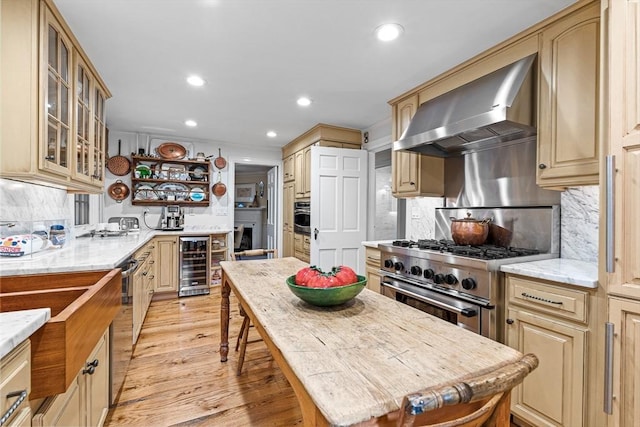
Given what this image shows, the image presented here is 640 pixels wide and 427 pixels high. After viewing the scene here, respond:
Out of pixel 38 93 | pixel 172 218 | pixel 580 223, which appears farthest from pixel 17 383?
pixel 172 218

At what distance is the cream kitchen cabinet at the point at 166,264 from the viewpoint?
3994 millimetres

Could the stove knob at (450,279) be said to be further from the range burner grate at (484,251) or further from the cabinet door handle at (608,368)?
the cabinet door handle at (608,368)

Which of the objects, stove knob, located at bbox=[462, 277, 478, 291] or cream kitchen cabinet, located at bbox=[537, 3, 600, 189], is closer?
cream kitchen cabinet, located at bbox=[537, 3, 600, 189]

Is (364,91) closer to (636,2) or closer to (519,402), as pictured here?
(636,2)

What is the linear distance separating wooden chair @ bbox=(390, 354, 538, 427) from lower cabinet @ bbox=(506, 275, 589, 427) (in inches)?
40.6

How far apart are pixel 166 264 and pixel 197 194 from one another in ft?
4.39

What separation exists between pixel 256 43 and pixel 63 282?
194 centimetres

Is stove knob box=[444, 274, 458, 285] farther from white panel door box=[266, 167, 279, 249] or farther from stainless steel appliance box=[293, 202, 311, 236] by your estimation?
white panel door box=[266, 167, 279, 249]

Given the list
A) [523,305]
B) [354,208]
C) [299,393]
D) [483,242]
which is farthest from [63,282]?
[354,208]

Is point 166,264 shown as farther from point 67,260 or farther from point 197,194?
point 67,260

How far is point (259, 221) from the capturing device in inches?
318

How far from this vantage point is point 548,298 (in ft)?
5.12

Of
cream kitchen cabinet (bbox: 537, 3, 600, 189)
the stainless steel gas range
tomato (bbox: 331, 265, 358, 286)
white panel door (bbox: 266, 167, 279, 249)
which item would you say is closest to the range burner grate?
the stainless steel gas range

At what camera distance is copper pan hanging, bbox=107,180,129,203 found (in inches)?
178
